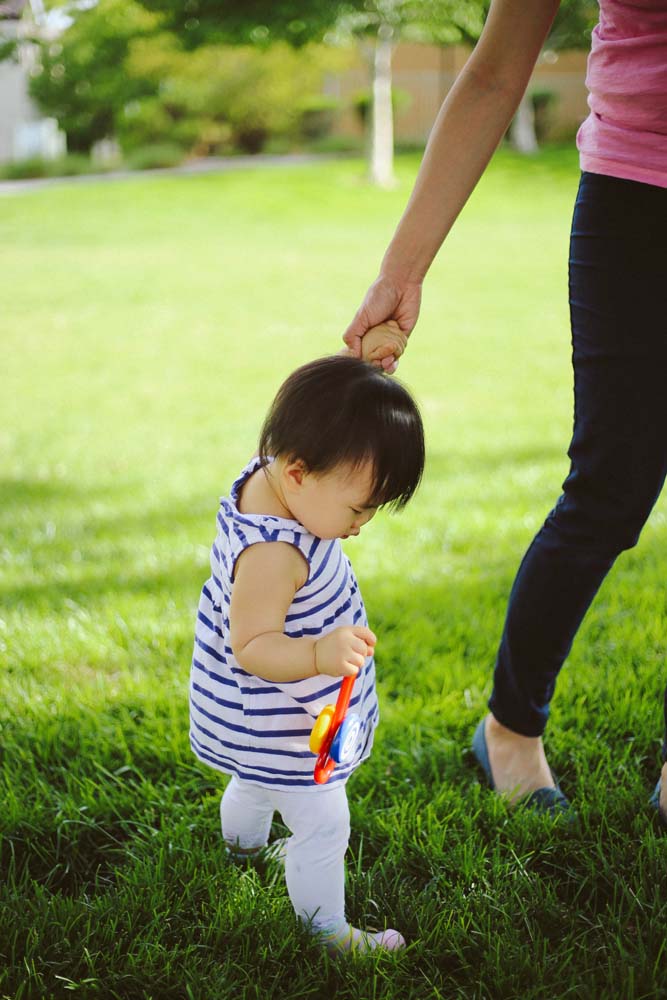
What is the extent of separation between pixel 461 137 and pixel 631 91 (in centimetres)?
32

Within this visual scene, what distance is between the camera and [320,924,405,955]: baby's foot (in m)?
1.65

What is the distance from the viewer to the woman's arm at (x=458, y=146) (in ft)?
5.88

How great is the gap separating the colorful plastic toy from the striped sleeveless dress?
0.11 metres

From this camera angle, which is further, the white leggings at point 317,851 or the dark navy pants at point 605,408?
the dark navy pants at point 605,408

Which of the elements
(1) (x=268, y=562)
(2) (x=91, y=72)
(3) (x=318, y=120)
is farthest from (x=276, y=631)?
(3) (x=318, y=120)

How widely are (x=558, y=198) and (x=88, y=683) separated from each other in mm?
18569

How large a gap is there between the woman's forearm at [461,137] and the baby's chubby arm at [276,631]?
2.06 feet

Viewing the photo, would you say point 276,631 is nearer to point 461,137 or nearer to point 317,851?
point 317,851

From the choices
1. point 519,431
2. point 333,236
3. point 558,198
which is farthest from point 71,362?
point 558,198

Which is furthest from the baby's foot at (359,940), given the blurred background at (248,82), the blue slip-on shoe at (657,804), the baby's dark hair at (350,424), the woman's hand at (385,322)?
the blurred background at (248,82)

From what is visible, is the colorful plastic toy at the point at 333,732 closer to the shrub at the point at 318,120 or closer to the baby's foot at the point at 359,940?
the baby's foot at the point at 359,940

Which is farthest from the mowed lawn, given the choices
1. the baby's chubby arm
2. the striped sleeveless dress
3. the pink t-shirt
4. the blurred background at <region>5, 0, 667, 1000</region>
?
the pink t-shirt

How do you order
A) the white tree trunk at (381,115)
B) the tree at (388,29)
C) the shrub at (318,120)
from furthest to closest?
the shrub at (318,120)
the white tree trunk at (381,115)
the tree at (388,29)

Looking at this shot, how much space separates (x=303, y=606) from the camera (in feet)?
5.12
